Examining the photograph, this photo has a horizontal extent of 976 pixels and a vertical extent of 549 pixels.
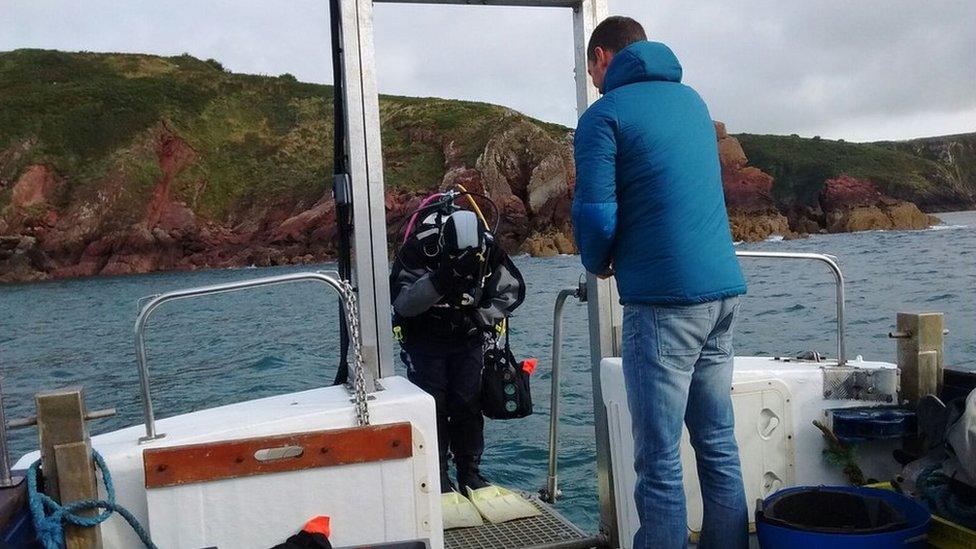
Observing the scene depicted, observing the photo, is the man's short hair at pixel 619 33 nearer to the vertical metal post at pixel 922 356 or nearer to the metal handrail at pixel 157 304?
the metal handrail at pixel 157 304

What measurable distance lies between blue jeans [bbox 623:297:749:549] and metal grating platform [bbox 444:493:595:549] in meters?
0.97

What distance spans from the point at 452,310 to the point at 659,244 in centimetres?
188

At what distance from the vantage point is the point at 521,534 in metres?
3.54

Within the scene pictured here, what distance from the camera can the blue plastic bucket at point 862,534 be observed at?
229 centimetres

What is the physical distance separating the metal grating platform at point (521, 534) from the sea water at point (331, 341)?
120cm

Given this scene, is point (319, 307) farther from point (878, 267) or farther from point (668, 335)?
point (668, 335)

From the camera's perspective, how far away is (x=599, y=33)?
8.33 ft

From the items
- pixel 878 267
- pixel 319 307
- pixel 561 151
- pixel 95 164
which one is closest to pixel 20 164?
→ pixel 95 164

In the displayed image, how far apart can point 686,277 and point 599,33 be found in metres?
0.80

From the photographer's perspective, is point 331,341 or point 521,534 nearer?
point 521,534

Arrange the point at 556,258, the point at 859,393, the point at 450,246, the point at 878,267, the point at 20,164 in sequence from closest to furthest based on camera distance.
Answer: the point at 859,393 → the point at 450,246 → the point at 878,267 → the point at 556,258 → the point at 20,164

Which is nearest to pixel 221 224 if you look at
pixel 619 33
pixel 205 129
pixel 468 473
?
pixel 205 129

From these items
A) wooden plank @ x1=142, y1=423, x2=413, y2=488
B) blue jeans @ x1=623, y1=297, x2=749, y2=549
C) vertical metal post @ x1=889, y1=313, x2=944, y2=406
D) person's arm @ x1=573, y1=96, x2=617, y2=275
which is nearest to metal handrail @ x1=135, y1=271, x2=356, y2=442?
wooden plank @ x1=142, y1=423, x2=413, y2=488

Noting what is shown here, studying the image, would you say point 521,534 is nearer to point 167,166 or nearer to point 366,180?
point 366,180
